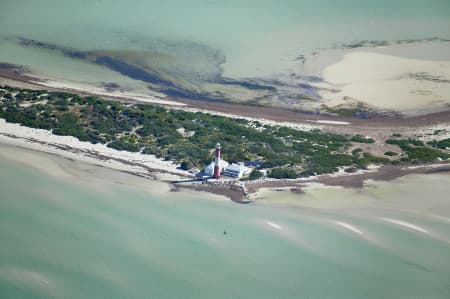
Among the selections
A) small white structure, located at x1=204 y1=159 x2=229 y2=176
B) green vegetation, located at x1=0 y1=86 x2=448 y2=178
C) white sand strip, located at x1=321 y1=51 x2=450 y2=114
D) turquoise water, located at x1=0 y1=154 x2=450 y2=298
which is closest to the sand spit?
green vegetation, located at x1=0 y1=86 x2=448 y2=178

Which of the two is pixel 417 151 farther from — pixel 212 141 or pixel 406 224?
pixel 212 141

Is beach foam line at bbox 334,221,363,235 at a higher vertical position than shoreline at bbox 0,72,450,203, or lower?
lower

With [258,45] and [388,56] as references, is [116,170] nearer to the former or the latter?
[258,45]

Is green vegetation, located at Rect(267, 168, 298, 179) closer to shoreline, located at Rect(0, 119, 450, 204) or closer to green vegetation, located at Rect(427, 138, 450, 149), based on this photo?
shoreline, located at Rect(0, 119, 450, 204)

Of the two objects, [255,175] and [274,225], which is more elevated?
[255,175]

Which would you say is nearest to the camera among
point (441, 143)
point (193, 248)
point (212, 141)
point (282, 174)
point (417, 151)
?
point (193, 248)

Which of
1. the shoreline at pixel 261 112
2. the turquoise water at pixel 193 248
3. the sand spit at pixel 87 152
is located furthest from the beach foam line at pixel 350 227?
the shoreline at pixel 261 112

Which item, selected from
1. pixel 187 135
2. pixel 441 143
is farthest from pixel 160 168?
pixel 441 143
